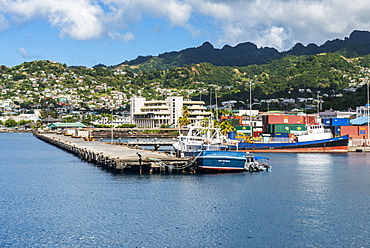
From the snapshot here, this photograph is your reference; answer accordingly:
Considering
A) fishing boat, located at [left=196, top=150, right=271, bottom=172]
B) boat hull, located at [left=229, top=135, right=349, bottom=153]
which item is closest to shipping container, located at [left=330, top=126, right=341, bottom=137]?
boat hull, located at [left=229, top=135, right=349, bottom=153]

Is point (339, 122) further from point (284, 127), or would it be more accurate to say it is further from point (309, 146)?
point (309, 146)

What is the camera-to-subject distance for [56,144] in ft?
433

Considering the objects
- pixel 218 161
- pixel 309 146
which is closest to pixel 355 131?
pixel 309 146

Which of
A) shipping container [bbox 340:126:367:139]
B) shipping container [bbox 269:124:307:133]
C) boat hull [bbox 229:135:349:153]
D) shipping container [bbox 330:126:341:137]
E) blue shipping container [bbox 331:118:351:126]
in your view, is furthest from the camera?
blue shipping container [bbox 331:118:351:126]

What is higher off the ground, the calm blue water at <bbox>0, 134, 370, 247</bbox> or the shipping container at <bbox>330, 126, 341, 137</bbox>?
the shipping container at <bbox>330, 126, 341, 137</bbox>

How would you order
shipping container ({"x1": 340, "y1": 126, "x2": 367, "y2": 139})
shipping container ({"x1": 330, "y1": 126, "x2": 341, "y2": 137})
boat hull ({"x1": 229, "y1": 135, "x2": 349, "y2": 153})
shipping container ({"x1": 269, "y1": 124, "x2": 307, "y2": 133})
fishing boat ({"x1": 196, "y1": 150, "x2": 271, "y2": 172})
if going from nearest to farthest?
1. fishing boat ({"x1": 196, "y1": 150, "x2": 271, "y2": 172})
2. boat hull ({"x1": 229, "y1": 135, "x2": 349, "y2": 153})
3. shipping container ({"x1": 330, "y1": 126, "x2": 341, "y2": 137})
4. shipping container ({"x1": 340, "y1": 126, "x2": 367, "y2": 139})
5. shipping container ({"x1": 269, "y1": 124, "x2": 307, "y2": 133})

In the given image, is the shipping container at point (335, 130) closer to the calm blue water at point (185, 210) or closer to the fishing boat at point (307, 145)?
the fishing boat at point (307, 145)

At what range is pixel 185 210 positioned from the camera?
4369 centimetres

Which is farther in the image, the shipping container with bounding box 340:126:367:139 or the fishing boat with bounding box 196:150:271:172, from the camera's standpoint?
the shipping container with bounding box 340:126:367:139

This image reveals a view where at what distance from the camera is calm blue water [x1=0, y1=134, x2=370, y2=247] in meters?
35.5

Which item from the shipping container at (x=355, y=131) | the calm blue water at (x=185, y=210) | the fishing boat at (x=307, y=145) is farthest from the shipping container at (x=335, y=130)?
the calm blue water at (x=185, y=210)

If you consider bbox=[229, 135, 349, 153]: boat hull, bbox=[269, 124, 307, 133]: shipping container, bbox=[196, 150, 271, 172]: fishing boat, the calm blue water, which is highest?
bbox=[269, 124, 307, 133]: shipping container

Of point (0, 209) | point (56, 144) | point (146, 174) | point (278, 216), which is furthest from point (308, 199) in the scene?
point (56, 144)

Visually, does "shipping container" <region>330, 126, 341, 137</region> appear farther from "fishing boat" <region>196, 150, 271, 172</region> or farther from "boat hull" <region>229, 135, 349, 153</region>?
"fishing boat" <region>196, 150, 271, 172</region>
